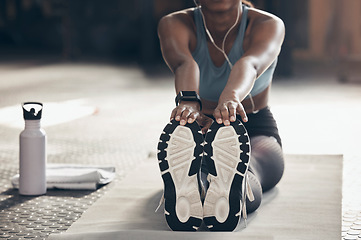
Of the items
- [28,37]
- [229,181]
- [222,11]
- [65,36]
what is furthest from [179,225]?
[28,37]

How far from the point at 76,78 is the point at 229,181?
453cm

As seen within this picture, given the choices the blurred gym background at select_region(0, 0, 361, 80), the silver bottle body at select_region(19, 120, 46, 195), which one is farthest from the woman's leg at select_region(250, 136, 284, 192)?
the blurred gym background at select_region(0, 0, 361, 80)

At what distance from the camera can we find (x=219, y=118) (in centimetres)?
155

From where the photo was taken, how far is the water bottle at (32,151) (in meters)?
2.05

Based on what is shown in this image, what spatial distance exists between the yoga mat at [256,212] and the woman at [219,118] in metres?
0.07

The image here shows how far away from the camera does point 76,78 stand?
5.90 metres

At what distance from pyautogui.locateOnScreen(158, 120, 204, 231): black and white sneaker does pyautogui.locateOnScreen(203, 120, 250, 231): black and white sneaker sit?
0.03m

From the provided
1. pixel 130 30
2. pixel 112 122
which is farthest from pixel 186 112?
pixel 130 30

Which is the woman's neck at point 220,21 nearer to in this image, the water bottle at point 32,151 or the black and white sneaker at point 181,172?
the black and white sneaker at point 181,172

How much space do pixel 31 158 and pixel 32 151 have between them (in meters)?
0.03

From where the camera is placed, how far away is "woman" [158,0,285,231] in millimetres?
1557

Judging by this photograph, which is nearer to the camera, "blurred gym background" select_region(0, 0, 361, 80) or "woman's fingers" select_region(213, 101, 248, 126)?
"woman's fingers" select_region(213, 101, 248, 126)

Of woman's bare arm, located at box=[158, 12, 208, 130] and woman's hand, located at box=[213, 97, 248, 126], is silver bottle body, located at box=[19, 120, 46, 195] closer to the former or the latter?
woman's bare arm, located at box=[158, 12, 208, 130]

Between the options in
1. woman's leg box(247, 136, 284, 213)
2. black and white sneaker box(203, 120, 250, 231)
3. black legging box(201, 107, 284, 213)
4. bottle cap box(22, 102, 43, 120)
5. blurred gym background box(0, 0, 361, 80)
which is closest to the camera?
black and white sneaker box(203, 120, 250, 231)
